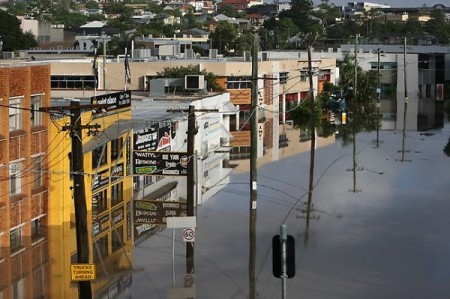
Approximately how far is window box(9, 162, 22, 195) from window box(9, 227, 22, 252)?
2.30 feet

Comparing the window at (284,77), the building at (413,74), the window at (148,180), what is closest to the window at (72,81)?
the window at (284,77)

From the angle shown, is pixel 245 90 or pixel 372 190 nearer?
pixel 372 190

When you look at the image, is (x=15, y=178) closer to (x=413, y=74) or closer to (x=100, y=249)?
(x=100, y=249)

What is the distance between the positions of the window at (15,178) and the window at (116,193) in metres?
4.01

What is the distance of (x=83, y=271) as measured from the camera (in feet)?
48.2

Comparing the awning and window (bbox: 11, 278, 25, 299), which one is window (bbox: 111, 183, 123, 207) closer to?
the awning

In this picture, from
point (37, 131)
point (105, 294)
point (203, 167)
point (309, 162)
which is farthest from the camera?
point (309, 162)

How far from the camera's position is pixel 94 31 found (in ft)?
417

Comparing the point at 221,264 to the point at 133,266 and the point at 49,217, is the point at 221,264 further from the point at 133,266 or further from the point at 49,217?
the point at 49,217

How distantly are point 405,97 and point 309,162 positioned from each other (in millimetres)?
33901

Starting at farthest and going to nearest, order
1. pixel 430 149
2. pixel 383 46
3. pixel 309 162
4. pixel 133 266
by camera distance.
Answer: pixel 383 46
pixel 430 149
pixel 309 162
pixel 133 266

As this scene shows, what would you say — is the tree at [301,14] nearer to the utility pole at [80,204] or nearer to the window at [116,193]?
the window at [116,193]

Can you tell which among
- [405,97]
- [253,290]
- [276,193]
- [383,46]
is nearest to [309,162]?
[276,193]

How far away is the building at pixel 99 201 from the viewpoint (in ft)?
61.2
